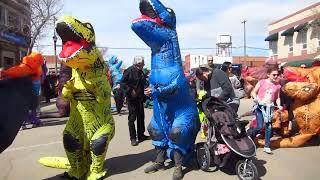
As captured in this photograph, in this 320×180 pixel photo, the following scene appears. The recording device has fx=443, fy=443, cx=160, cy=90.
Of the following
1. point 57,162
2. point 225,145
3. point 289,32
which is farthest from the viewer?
point 289,32

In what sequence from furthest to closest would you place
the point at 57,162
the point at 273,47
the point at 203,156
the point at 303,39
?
1. the point at 273,47
2. the point at 303,39
3. the point at 57,162
4. the point at 203,156

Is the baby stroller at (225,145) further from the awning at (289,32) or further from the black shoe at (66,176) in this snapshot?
the awning at (289,32)

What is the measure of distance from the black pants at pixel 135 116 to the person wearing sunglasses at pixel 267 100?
2396mm

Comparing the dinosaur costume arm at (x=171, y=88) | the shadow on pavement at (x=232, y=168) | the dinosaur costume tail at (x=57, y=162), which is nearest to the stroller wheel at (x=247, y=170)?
the shadow on pavement at (x=232, y=168)

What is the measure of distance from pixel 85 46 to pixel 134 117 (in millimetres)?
3209

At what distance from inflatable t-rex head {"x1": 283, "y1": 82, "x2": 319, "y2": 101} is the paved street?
3.09 feet

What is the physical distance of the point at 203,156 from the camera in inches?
255

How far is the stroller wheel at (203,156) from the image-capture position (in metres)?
6.35

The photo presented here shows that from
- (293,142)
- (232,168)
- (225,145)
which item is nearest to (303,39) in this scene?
(293,142)

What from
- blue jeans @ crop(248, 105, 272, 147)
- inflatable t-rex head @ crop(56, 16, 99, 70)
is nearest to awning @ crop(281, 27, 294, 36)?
blue jeans @ crop(248, 105, 272, 147)

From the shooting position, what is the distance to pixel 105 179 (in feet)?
20.5

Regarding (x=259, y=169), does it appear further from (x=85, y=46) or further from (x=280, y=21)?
Result: (x=280, y=21)

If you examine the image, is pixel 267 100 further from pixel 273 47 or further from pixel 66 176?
pixel 273 47

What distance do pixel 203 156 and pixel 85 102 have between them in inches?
74.0
